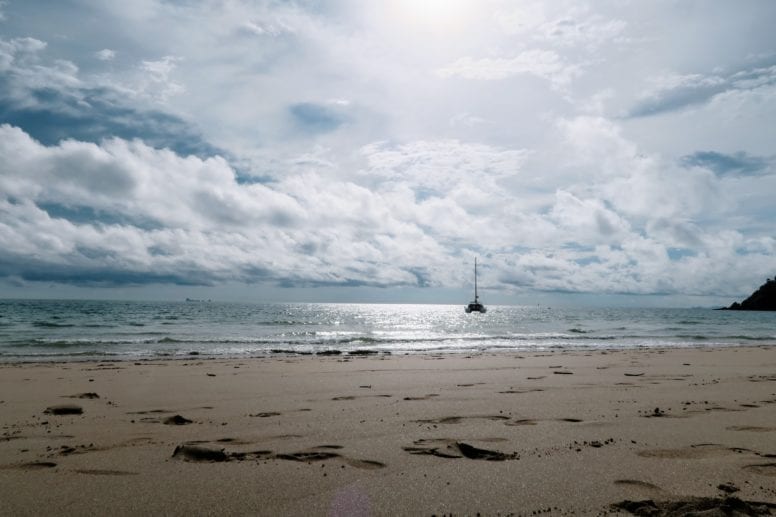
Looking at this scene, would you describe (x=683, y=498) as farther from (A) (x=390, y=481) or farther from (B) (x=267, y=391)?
(B) (x=267, y=391)

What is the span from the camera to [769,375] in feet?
39.1

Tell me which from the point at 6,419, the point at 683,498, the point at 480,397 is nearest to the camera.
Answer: the point at 683,498

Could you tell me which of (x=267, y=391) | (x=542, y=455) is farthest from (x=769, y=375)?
(x=267, y=391)

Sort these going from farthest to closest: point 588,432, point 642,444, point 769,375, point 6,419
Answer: point 769,375 → point 6,419 → point 588,432 → point 642,444

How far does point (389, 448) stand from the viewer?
5043mm

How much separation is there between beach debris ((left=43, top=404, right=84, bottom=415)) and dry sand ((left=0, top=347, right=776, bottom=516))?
0.09 ft

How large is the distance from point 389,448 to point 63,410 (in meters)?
5.64

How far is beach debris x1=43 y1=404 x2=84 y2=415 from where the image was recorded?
730 centimetres

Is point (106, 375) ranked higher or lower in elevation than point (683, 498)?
lower

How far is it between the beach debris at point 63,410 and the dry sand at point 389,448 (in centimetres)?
3

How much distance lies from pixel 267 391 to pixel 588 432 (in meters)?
6.05

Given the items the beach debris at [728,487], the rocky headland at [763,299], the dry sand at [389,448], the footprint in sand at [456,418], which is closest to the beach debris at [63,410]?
the dry sand at [389,448]

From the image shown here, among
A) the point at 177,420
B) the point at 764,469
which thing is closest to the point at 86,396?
the point at 177,420

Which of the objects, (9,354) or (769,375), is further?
(9,354)
